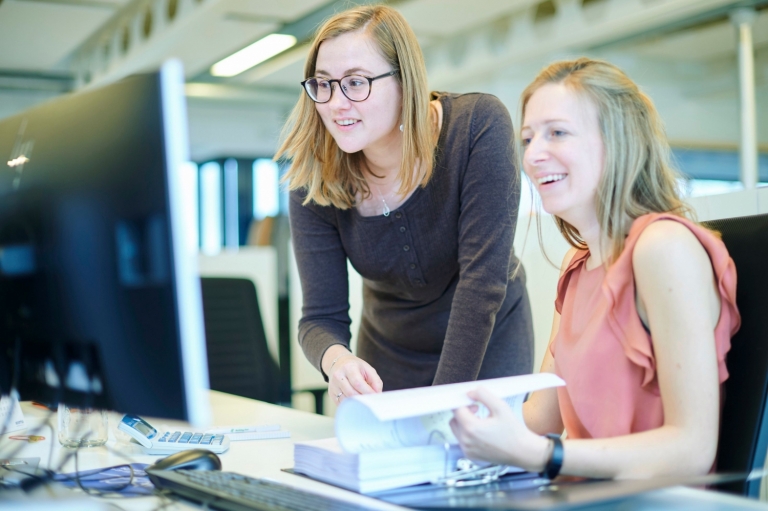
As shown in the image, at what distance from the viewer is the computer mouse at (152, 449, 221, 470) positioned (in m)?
0.95

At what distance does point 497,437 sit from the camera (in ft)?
2.74

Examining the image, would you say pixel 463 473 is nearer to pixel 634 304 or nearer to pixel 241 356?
pixel 634 304

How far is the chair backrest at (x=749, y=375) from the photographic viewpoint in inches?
38.1

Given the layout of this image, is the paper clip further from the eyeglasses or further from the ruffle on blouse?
the eyeglasses

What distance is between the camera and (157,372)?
735 mm

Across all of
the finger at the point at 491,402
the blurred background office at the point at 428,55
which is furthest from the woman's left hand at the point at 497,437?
the blurred background office at the point at 428,55

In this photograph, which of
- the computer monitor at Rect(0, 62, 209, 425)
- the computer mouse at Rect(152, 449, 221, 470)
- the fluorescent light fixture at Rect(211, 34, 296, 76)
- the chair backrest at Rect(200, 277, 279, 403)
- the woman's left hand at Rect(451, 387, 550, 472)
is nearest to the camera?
the computer monitor at Rect(0, 62, 209, 425)

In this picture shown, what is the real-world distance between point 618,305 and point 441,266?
0.58 m

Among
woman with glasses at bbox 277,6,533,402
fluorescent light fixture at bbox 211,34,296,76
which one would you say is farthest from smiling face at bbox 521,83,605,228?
fluorescent light fixture at bbox 211,34,296,76

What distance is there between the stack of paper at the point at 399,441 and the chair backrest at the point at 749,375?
0.25m

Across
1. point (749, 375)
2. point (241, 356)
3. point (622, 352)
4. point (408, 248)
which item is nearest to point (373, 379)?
point (408, 248)

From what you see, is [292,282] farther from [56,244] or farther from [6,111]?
[6,111]

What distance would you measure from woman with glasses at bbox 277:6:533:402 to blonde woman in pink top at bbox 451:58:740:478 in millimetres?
234

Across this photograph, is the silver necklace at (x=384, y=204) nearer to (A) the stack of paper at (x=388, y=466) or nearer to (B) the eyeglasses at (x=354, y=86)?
(B) the eyeglasses at (x=354, y=86)
